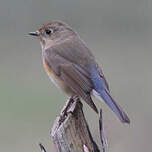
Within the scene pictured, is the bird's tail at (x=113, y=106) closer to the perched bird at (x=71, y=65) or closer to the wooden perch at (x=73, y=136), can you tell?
the perched bird at (x=71, y=65)

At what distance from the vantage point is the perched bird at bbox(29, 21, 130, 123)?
23.4 ft

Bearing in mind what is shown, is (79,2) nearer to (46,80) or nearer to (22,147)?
(46,80)

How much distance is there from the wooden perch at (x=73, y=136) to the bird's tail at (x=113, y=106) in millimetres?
549

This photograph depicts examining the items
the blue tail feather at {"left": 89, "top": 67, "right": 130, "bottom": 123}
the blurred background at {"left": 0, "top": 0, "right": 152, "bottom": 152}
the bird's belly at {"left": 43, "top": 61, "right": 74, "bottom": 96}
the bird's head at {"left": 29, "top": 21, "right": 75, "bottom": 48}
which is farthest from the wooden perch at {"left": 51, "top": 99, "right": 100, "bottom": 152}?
the blurred background at {"left": 0, "top": 0, "right": 152, "bottom": 152}

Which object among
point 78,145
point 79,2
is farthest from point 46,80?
point 78,145

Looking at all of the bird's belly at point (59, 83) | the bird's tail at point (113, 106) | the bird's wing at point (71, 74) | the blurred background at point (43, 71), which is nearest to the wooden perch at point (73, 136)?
the bird's tail at point (113, 106)

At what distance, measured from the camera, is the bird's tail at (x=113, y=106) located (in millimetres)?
6510

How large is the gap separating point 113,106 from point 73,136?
3.81 ft

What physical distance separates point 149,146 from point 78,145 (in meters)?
2.49

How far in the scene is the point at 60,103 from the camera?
10.8 m

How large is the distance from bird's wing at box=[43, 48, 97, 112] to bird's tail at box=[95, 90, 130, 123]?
13 centimetres

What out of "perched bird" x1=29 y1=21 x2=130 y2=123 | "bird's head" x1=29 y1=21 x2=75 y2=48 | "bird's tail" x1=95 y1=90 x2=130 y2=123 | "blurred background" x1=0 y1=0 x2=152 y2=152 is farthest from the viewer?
"blurred background" x1=0 y1=0 x2=152 y2=152

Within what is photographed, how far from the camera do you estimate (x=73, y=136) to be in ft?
18.8

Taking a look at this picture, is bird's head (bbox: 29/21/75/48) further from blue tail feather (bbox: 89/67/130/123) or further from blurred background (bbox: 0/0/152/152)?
blurred background (bbox: 0/0/152/152)
